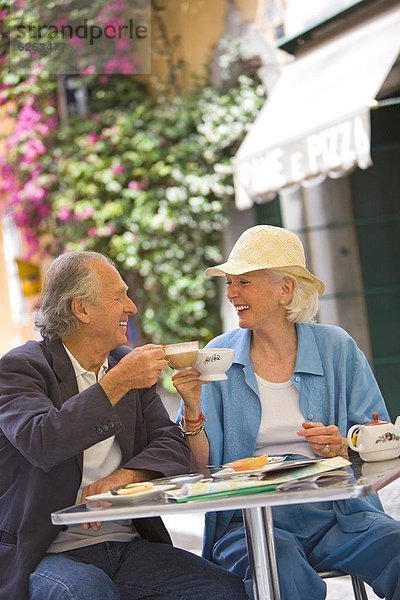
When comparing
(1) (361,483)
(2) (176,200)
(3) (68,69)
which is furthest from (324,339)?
(3) (68,69)

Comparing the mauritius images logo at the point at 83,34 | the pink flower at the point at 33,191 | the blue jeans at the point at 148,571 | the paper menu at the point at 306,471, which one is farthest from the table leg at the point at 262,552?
the pink flower at the point at 33,191

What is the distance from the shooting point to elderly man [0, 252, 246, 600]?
2.95m

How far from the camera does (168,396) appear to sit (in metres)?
10.3

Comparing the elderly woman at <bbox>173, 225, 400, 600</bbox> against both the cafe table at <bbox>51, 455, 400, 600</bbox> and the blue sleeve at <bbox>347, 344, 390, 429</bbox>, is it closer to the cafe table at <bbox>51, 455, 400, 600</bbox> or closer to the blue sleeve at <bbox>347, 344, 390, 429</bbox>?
the blue sleeve at <bbox>347, 344, 390, 429</bbox>

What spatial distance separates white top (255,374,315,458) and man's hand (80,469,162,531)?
50 cm

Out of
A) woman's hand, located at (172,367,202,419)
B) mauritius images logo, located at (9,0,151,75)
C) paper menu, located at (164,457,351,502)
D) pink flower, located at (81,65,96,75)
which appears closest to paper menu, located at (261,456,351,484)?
paper menu, located at (164,457,351,502)

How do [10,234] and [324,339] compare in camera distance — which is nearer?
[324,339]

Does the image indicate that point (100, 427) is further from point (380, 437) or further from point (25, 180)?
point (25, 180)

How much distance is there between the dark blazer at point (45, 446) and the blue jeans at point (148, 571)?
3.0 inches

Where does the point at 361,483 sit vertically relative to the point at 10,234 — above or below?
below

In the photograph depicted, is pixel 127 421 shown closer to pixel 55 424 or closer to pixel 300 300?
pixel 55 424

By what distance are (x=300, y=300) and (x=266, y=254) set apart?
0.20 m

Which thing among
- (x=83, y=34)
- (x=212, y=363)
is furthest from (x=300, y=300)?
(x=83, y=34)

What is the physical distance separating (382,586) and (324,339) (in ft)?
2.69
